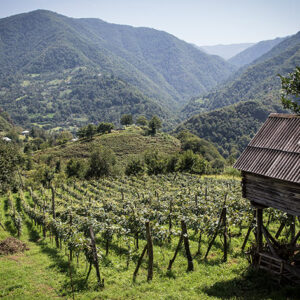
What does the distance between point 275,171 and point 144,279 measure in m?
8.24

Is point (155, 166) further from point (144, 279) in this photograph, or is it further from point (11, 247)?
point (144, 279)

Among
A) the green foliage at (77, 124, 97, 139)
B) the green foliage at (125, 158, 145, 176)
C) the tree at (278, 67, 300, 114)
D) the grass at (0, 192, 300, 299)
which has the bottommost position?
the green foliage at (125, 158, 145, 176)

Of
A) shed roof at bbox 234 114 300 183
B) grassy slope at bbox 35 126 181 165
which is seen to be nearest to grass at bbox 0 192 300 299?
shed roof at bbox 234 114 300 183

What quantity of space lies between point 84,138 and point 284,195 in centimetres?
12056

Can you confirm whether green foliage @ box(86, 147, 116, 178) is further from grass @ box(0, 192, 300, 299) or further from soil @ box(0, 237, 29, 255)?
grass @ box(0, 192, 300, 299)

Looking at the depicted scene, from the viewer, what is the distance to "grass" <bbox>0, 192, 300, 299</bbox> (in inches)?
419

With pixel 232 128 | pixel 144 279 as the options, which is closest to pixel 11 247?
pixel 144 279

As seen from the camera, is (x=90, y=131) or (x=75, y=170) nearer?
(x=75, y=170)

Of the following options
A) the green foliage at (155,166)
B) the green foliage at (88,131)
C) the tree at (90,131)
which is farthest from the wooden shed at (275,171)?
the green foliage at (88,131)

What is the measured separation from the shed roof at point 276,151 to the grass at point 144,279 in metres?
5.00

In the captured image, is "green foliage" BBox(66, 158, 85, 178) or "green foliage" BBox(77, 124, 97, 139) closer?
"green foliage" BBox(66, 158, 85, 178)

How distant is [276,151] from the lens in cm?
1075

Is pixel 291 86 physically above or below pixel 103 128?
above

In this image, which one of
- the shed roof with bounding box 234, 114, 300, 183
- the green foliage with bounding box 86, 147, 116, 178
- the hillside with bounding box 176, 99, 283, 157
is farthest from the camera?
the hillside with bounding box 176, 99, 283, 157
